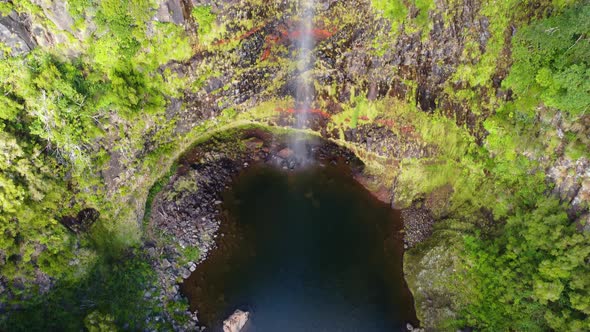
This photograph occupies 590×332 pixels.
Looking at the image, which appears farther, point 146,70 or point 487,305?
point 146,70

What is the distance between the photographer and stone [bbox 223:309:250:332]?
67.6ft

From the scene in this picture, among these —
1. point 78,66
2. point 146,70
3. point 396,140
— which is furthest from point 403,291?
point 78,66

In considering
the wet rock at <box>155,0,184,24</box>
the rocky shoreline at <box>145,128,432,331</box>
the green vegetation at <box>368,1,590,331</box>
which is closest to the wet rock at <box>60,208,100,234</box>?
the rocky shoreline at <box>145,128,432,331</box>

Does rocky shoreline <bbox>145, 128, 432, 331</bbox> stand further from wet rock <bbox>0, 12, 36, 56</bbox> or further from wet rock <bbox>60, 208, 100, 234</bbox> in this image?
wet rock <bbox>0, 12, 36, 56</bbox>

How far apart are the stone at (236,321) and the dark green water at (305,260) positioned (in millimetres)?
486

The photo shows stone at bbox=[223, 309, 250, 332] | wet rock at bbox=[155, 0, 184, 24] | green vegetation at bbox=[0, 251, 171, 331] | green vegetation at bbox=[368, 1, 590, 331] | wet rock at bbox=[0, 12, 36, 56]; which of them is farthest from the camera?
wet rock at bbox=[155, 0, 184, 24]

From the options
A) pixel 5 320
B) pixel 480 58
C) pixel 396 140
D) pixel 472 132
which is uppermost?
pixel 480 58

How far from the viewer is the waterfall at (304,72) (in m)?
26.2

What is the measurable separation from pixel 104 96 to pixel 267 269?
15.1 meters

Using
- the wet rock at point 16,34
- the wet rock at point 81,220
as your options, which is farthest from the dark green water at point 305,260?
the wet rock at point 16,34

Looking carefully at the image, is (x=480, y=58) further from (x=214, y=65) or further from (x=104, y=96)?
(x=104, y=96)

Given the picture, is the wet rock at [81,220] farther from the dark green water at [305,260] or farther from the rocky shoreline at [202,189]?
the dark green water at [305,260]

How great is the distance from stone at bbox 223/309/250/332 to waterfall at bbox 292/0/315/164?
41.6ft

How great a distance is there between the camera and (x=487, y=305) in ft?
63.1
